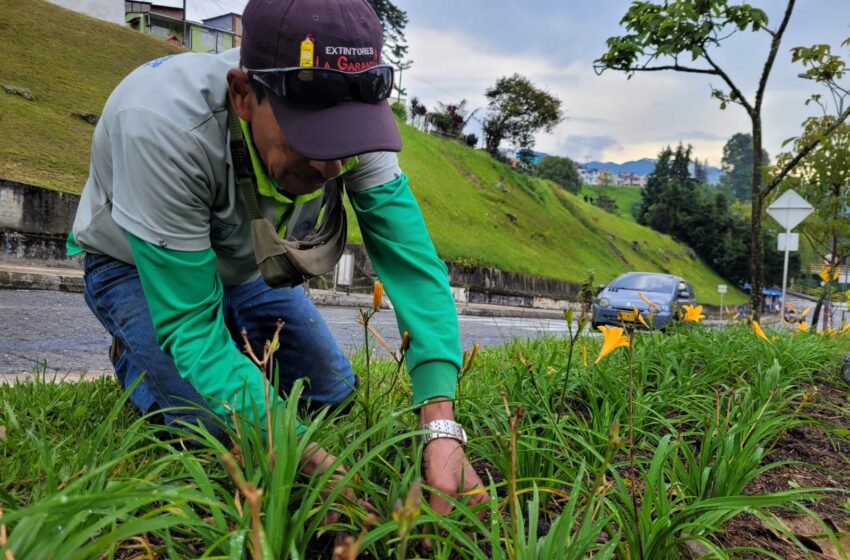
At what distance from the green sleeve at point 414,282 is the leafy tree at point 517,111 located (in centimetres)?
3907

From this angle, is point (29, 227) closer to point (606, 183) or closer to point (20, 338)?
point (20, 338)

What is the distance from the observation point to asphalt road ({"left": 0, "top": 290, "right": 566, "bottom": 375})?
3801mm

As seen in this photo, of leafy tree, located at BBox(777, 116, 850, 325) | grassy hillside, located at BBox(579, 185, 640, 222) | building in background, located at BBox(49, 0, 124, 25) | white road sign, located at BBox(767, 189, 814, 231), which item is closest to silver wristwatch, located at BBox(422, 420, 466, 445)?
white road sign, located at BBox(767, 189, 814, 231)

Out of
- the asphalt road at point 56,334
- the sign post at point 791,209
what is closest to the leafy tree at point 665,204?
the sign post at point 791,209

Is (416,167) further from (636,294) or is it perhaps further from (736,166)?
(736,166)

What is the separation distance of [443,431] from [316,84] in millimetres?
825

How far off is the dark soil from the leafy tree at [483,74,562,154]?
127 feet

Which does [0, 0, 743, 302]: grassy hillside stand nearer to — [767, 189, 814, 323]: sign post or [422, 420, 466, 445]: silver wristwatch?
[767, 189, 814, 323]: sign post

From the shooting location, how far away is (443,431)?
4.86 feet

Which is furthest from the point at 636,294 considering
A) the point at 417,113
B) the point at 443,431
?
the point at 417,113

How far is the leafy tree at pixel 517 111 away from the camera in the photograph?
39219 millimetres

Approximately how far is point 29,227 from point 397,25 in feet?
130

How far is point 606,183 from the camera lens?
320ft

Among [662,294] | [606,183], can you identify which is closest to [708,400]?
[662,294]
